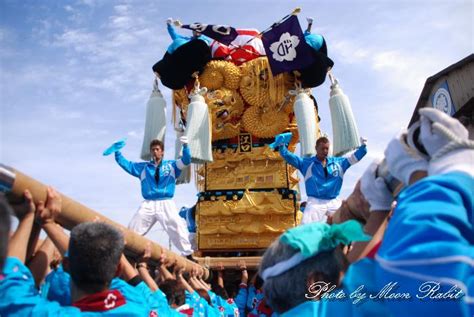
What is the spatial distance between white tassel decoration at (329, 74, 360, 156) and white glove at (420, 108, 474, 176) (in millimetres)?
5682

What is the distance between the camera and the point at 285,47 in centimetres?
737

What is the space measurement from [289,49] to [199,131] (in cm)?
199

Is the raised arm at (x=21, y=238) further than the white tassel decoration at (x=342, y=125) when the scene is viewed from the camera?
No

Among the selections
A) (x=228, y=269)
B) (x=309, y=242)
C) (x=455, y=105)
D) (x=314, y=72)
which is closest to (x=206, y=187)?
(x=228, y=269)

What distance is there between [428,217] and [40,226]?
1.45 meters

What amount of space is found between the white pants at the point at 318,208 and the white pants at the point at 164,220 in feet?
5.04

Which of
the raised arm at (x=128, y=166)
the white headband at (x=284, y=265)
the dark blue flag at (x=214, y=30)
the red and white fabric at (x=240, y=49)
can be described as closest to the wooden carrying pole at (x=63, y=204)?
the white headband at (x=284, y=265)

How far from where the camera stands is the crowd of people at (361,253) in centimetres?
85

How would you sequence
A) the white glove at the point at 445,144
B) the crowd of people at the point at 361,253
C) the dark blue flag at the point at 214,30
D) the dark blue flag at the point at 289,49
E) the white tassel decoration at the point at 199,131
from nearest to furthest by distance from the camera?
1. the crowd of people at the point at 361,253
2. the white glove at the point at 445,144
3. the white tassel decoration at the point at 199,131
4. the dark blue flag at the point at 289,49
5. the dark blue flag at the point at 214,30

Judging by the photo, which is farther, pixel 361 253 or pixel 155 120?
pixel 155 120

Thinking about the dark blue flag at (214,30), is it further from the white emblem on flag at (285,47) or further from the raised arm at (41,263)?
the raised arm at (41,263)

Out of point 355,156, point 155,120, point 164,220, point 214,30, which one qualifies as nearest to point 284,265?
point 164,220

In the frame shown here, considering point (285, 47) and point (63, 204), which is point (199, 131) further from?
point (63, 204)

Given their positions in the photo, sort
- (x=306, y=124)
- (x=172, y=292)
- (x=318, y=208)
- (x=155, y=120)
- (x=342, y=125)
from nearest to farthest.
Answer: (x=172, y=292), (x=318, y=208), (x=342, y=125), (x=306, y=124), (x=155, y=120)
